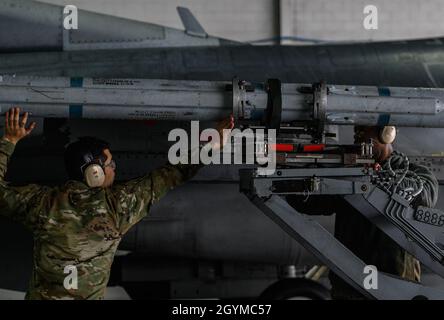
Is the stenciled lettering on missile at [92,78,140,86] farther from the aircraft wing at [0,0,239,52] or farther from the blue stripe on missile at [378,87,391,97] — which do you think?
the aircraft wing at [0,0,239,52]

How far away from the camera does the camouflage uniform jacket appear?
3.03 m

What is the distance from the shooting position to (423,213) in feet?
11.0

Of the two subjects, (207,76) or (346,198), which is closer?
(346,198)

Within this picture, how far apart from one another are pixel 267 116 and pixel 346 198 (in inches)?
24.6

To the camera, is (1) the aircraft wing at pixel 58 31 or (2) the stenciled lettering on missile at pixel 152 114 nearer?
(2) the stenciled lettering on missile at pixel 152 114

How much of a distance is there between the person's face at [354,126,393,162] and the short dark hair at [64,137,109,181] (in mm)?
1534

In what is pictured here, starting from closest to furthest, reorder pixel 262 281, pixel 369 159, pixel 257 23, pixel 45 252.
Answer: pixel 45 252 → pixel 369 159 → pixel 262 281 → pixel 257 23

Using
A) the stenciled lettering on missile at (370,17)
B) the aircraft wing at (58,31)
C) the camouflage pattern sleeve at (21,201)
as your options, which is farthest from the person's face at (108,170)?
the stenciled lettering on missile at (370,17)

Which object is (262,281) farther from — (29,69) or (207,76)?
(29,69)

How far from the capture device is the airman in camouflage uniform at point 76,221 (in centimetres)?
303

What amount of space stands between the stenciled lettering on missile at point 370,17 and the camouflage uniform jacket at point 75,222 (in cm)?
809

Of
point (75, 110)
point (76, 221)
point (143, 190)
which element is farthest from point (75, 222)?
point (75, 110)
